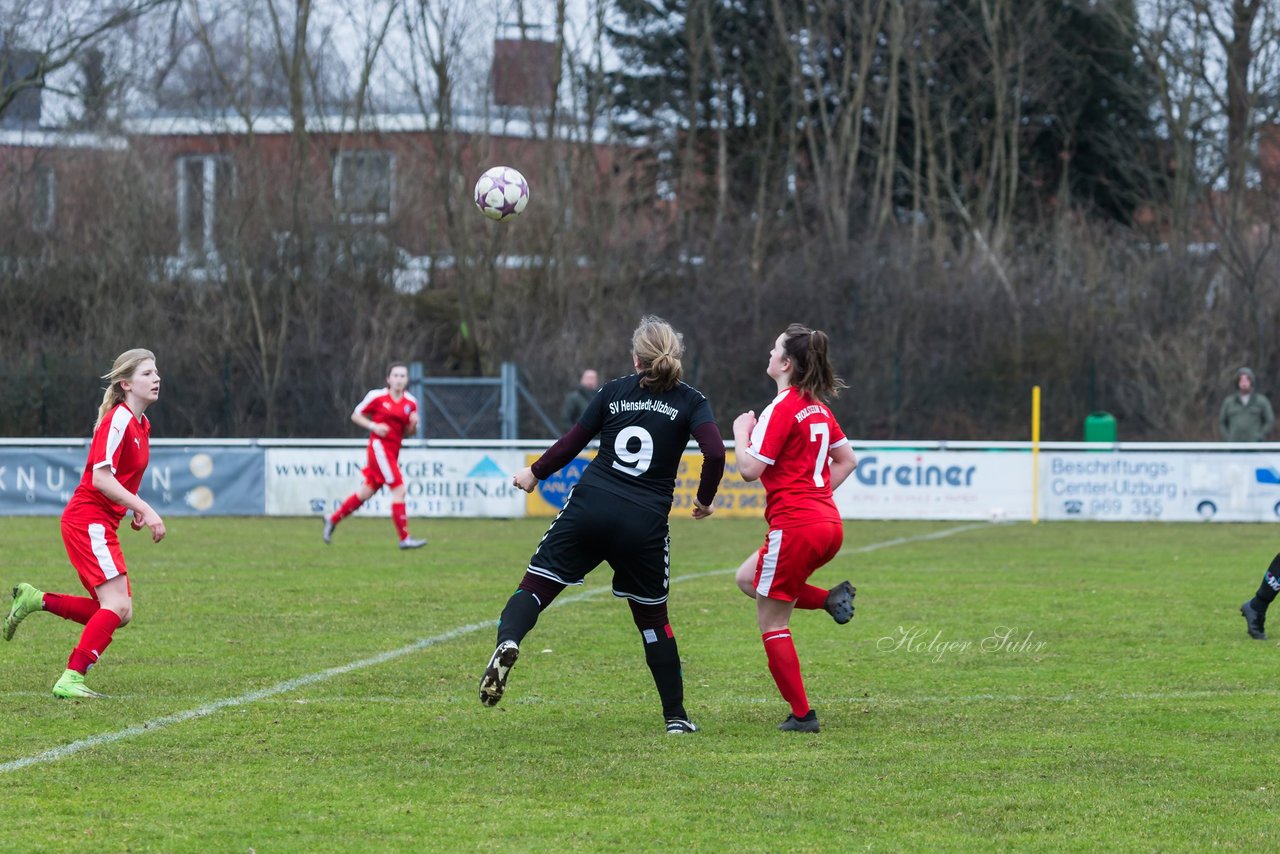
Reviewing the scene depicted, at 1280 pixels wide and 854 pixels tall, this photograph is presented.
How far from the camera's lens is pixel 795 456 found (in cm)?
719

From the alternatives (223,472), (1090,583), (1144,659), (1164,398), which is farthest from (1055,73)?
(1144,659)

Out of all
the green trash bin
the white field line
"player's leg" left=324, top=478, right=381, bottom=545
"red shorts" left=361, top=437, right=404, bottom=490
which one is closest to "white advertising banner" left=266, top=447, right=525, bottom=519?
"player's leg" left=324, top=478, right=381, bottom=545

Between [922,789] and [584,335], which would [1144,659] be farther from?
[584,335]

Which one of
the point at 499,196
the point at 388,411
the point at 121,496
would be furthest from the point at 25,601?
the point at 388,411

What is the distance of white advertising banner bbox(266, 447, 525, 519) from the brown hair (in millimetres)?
14421

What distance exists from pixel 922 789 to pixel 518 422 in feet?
67.8

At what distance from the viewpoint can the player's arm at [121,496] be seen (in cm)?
779

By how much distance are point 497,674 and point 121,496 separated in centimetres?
245

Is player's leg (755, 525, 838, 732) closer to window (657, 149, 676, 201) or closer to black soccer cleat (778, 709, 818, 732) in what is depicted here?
black soccer cleat (778, 709, 818, 732)

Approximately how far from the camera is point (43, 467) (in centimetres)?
2153

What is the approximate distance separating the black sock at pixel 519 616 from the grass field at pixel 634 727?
475 mm

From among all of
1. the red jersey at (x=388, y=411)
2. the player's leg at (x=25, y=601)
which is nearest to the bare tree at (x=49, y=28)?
the red jersey at (x=388, y=411)

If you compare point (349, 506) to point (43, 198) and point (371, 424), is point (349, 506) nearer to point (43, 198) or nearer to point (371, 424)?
point (371, 424)

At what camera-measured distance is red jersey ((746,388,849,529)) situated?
23.3 feet
